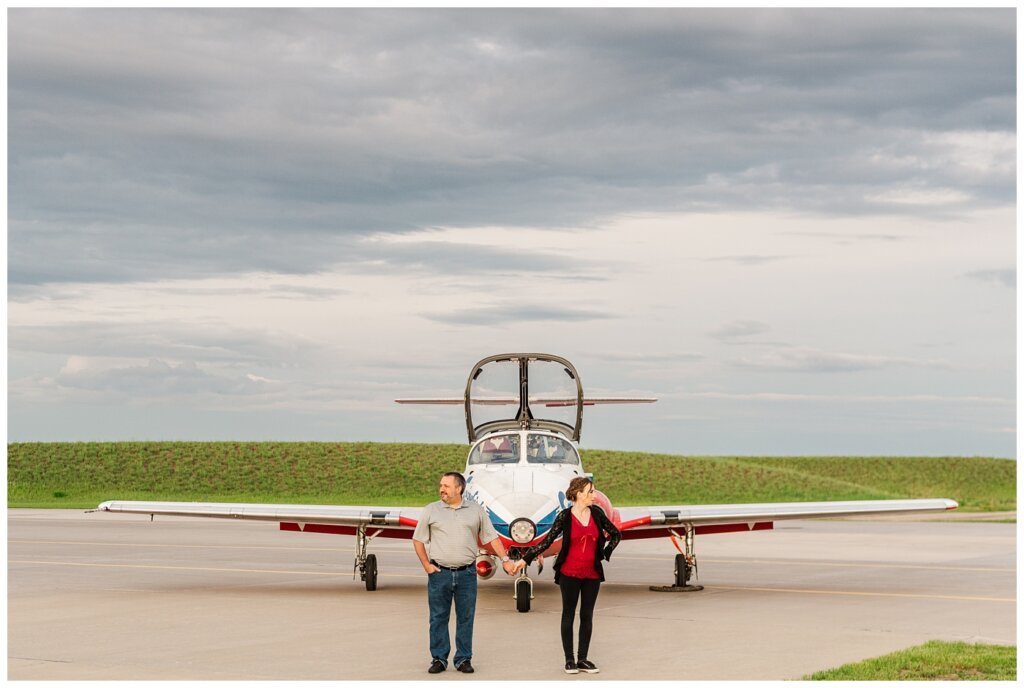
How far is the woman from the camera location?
1064cm

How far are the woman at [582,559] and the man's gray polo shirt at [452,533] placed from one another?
75 centimetres

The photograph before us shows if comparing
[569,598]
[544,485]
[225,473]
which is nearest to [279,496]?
[225,473]

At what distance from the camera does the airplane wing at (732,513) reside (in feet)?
59.2

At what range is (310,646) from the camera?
1234cm

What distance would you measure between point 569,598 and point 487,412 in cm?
978

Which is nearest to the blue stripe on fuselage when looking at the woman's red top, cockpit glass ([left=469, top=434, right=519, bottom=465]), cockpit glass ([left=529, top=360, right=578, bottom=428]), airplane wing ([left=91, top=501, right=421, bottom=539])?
cockpit glass ([left=469, top=434, right=519, bottom=465])

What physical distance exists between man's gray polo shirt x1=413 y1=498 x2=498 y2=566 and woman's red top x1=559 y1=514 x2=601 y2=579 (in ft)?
2.63

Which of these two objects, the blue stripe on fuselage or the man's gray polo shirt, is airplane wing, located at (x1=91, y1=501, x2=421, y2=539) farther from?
the man's gray polo shirt

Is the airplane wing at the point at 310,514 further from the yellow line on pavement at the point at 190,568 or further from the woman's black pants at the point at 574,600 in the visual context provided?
the woman's black pants at the point at 574,600

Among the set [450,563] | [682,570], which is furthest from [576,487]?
[682,570]

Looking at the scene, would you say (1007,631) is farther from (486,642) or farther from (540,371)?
(540,371)

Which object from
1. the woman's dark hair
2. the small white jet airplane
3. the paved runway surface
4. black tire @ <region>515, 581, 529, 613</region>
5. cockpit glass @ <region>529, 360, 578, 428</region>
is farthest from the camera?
cockpit glass @ <region>529, 360, 578, 428</region>

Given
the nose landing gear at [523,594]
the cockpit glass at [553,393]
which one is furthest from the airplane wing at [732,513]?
the nose landing gear at [523,594]

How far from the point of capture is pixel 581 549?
10.6 m
